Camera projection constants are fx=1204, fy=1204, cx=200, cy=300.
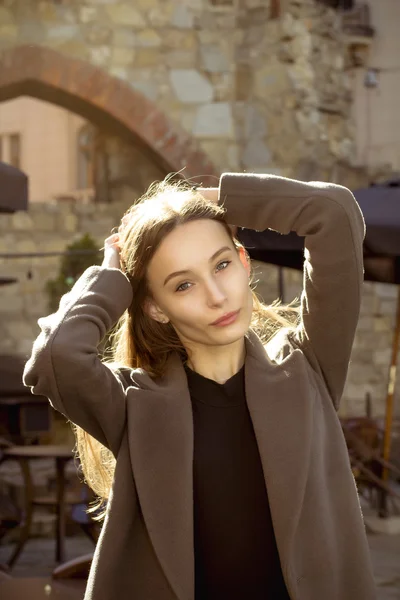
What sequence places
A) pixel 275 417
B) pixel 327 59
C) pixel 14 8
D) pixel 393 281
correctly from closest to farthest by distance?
1. pixel 275 417
2. pixel 393 281
3. pixel 14 8
4. pixel 327 59

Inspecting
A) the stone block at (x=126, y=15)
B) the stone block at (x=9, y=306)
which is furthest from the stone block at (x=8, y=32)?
the stone block at (x=9, y=306)

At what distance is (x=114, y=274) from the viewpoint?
89.1 inches

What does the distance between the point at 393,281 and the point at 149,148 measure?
5.02 meters

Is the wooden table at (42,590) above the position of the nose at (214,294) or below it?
below

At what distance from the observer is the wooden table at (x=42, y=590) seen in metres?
3.27

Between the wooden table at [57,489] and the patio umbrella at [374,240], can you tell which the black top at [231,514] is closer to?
the patio umbrella at [374,240]

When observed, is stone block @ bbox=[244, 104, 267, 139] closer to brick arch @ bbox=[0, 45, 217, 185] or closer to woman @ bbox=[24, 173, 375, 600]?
brick arch @ bbox=[0, 45, 217, 185]

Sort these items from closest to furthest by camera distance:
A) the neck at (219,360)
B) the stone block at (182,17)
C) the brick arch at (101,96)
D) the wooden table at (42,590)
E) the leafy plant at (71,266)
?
the neck at (219,360)
the wooden table at (42,590)
the brick arch at (101,96)
the stone block at (182,17)
the leafy plant at (71,266)

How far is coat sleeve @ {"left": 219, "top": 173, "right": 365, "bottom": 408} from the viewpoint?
7.15ft

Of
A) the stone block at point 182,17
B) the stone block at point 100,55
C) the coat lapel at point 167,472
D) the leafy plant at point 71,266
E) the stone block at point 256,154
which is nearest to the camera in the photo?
the coat lapel at point 167,472

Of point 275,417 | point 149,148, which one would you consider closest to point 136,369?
point 275,417

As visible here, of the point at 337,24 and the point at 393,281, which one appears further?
the point at 337,24

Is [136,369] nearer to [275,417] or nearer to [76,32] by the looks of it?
[275,417]

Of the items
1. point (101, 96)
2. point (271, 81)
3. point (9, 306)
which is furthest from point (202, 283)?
point (9, 306)
